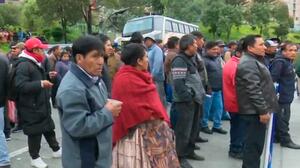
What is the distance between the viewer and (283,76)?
717 cm

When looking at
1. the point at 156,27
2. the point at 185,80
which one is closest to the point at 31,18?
the point at 156,27

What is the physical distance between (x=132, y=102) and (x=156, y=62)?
4350 millimetres

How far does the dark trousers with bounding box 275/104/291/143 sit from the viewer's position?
7.31 metres

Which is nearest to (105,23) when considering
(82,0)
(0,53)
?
(82,0)

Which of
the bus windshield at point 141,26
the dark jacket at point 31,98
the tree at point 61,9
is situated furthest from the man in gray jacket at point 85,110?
the tree at point 61,9

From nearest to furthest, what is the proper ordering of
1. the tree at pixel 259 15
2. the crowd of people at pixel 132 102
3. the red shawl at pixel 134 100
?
the crowd of people at pixel 132 102
the red shawl at pixel 134 100
the tree at pixel 259 15

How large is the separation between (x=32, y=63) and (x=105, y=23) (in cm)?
3839

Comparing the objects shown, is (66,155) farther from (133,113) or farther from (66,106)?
(133,113)

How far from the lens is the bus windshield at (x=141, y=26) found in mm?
23594

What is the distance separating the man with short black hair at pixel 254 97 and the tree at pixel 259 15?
41897 millimetres

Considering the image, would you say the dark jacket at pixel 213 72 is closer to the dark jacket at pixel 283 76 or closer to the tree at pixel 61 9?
the dark jacket at pixel 283 76

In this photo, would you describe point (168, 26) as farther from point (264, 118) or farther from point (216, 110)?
point (264, 118)

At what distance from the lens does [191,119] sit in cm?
584

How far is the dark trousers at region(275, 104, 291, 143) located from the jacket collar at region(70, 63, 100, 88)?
4.87 meters
